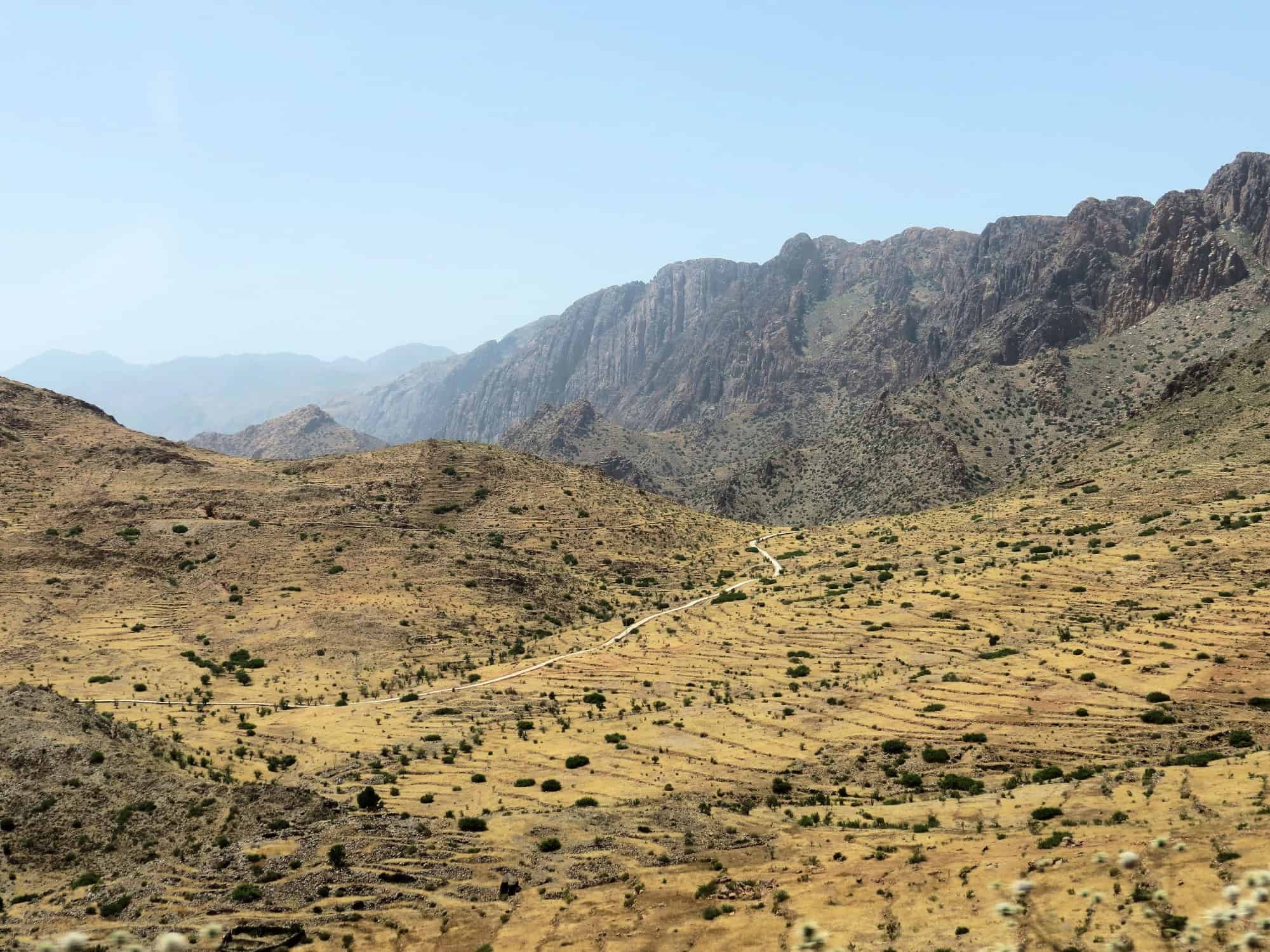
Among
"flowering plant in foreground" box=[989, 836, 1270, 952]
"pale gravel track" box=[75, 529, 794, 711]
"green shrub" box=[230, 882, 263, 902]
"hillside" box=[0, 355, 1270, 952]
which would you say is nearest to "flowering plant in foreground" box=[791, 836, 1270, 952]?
"flowering plant in foreground" box=[989, 836, 1270, 952]

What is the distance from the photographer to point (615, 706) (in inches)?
2450

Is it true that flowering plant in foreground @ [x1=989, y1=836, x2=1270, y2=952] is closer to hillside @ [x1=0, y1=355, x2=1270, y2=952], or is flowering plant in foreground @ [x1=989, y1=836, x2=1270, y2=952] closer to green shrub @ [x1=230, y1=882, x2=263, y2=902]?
hillside @ [x1=0, y1=355, x2=1270, y2=952]

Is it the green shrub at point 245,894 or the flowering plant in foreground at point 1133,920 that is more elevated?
→ the flowering plant in foreground at point 1133,920

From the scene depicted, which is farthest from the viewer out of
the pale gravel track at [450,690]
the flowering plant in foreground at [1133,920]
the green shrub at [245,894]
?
the pale gravel track at [450,690]

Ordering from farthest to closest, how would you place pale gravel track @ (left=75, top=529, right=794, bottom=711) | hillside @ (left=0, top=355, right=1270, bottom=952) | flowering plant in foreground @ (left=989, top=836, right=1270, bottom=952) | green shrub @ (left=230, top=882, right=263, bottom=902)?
1. pale gravel track @ (left=75, top=529, right=794, bottom=711)
2. green shrub @ (left=230, top=882, right=263, bottom=902)
3. hillside @ (left=0, top=355, right=1270, bottom=952)
4. flowering plant in foreground @ (left=989, top=836, right=1270, bottom=952)

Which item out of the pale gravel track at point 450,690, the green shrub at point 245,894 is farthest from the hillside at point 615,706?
the pale gravel track at point 450,690

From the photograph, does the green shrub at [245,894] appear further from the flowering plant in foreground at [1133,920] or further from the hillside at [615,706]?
the flowering plant in foreground at [1133,920]

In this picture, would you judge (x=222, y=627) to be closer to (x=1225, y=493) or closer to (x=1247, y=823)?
(x=1247, y=823)

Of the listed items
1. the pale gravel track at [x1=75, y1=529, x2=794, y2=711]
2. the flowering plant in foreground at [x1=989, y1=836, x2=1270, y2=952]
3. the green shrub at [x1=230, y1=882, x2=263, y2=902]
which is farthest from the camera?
the pale gravel track at [x1=75, y1=529, x2=794, y2=711]

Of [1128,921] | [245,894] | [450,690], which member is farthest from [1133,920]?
[450,690]

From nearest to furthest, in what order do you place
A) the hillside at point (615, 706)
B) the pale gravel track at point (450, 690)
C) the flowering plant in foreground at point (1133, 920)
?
the flowering plant in foreground at point (1133, 920) → the hillside at point (615, 706) → the pale gravel track at point (450, 690)

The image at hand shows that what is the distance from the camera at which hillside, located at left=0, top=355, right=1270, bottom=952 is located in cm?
3198

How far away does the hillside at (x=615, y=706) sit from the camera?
105 ft

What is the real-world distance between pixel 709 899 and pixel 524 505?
100m
